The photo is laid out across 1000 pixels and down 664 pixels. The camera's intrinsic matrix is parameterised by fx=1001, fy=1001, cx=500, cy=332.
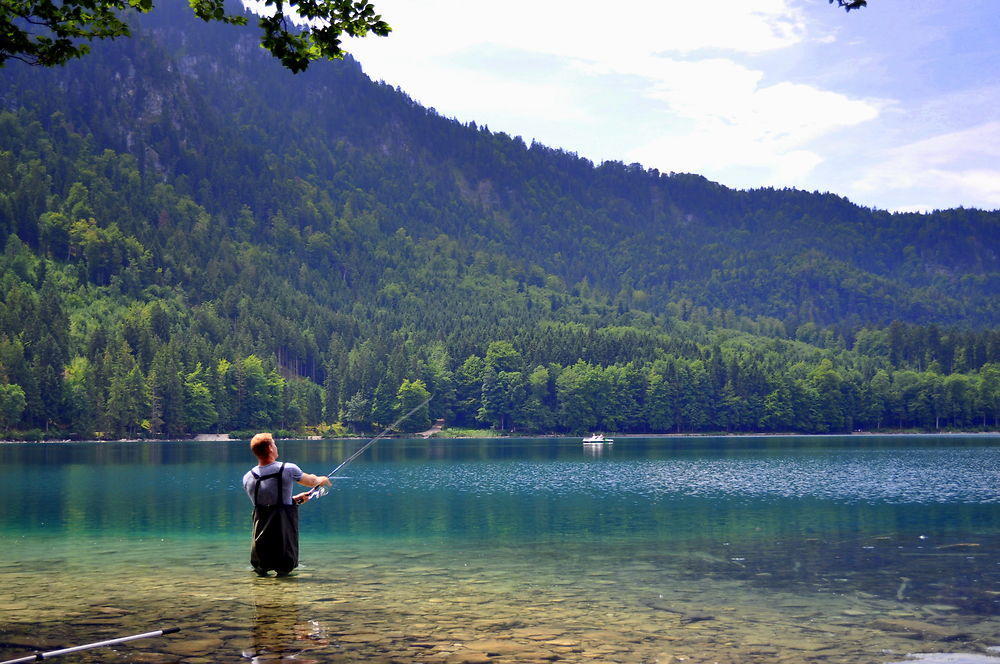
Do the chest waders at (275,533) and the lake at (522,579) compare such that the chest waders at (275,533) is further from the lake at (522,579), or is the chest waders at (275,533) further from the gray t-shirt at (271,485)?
the lake at (522,579)

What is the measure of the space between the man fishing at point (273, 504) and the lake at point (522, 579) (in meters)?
1.08

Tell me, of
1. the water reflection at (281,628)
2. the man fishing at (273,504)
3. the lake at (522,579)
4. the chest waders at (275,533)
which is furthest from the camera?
the chest waders at (275,533)

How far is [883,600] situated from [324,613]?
37.3ft

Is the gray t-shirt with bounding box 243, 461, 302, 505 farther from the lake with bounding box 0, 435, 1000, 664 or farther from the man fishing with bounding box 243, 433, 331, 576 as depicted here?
the lake with bounding box 0, 435, 1000, 664

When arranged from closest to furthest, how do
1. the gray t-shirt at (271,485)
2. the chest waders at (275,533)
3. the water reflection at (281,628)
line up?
the water reflection at (281,628) → the gray t-shirt at (271,485) → the chest waders at (275,533)

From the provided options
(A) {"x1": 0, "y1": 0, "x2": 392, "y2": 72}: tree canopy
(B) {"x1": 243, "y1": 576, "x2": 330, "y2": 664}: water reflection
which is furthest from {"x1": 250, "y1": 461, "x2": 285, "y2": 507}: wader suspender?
(A) {"x1": 0, "y1": 0, "x2": 392, "y2": 72}: tree canopy

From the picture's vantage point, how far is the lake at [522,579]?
16.0m

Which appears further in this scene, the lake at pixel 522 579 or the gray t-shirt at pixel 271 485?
the gray t-shirt at pixel 271 485

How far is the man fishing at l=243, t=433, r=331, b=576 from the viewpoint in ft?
57.3

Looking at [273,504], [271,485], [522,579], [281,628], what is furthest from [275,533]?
[522,579]

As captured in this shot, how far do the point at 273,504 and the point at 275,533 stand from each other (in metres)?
0.70

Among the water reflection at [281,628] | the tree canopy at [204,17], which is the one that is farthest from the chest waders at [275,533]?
the tree canopy at [204,17]

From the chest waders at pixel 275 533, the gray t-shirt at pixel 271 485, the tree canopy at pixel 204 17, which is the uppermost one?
the tree canopy at pixel 204 17

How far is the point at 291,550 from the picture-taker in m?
18.4
